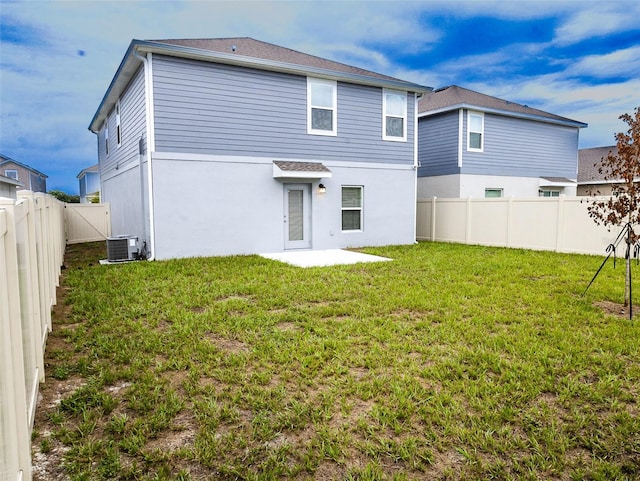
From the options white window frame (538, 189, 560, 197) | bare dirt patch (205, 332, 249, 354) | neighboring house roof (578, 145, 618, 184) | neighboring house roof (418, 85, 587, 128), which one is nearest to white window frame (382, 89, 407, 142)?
neighboring house roof (418, 85, 587, 128)

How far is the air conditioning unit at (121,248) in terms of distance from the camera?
978 cm

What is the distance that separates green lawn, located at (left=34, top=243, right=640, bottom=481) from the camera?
251cm

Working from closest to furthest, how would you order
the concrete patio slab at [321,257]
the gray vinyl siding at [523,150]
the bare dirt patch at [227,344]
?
the bare dirt patch at [227,344] → the concrete patio slab at [321,257] → the gray vinyl siding at [523,150]

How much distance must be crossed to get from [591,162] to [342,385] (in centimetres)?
2662

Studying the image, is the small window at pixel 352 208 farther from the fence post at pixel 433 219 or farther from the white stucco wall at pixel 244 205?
the fence post at pixel 433 219

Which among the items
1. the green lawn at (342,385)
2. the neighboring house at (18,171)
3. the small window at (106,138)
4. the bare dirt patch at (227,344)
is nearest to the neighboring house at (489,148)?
the green lawn at (342,385)

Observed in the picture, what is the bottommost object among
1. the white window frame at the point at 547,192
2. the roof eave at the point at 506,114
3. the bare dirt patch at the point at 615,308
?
the bare dirt patch at the point at 615,308

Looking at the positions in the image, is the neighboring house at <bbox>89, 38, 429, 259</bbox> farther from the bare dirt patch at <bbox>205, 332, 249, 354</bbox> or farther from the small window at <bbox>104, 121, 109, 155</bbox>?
the bare dirt patch at <bbox>205, 332, 249, 354</bbox>

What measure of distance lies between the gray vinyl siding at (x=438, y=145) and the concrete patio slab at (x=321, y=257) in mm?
6786

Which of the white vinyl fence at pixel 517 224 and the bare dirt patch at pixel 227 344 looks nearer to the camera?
the bare dirt patch at pixel 227 344

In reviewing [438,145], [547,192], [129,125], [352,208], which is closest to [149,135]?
[129,125]

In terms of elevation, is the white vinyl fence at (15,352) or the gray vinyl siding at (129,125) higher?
the gray vinyl siding at (129,125)

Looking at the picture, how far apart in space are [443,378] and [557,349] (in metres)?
1.51

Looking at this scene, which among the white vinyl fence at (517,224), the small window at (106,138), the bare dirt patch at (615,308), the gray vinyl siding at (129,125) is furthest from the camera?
the small window at (106,138)
